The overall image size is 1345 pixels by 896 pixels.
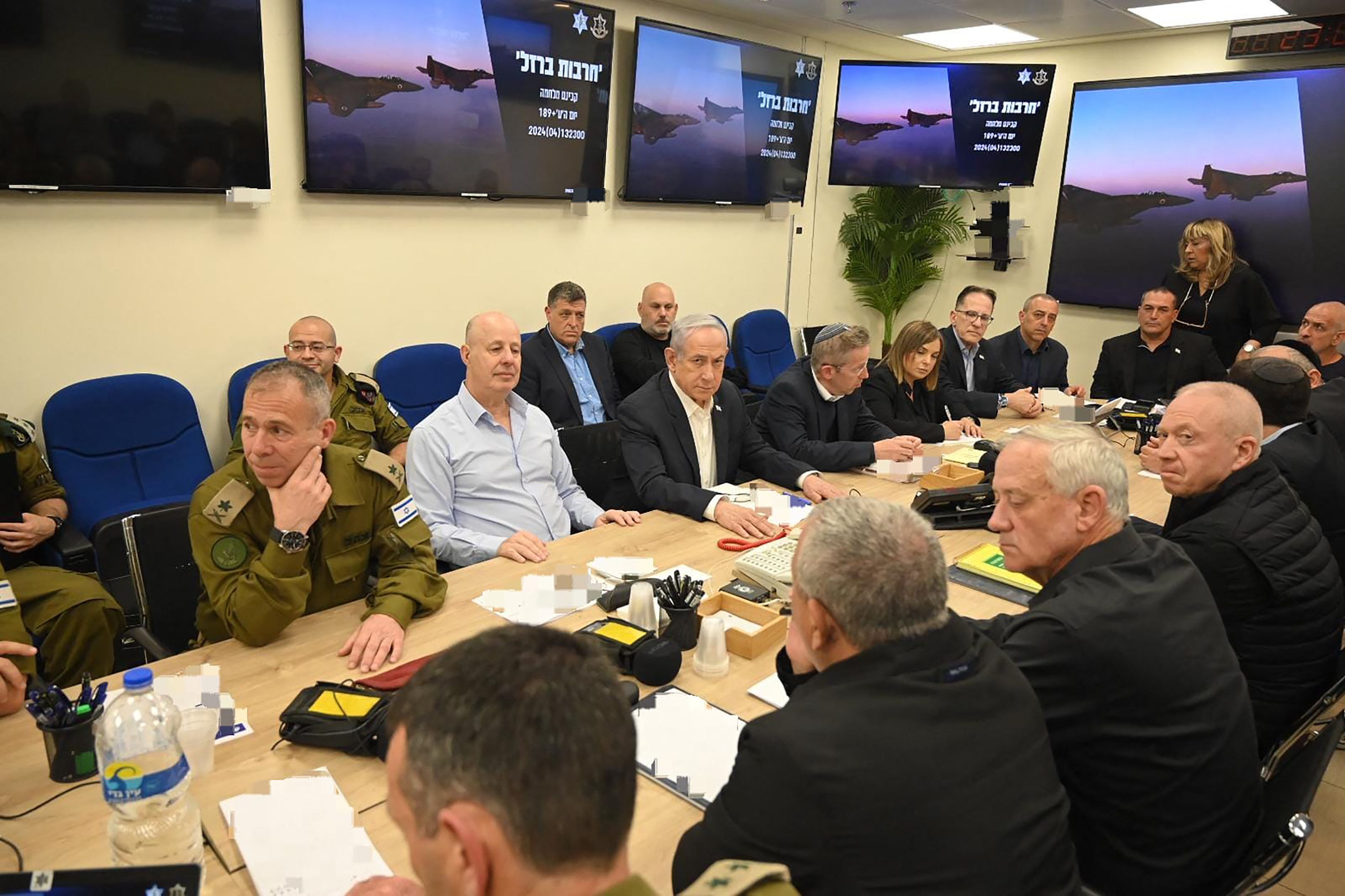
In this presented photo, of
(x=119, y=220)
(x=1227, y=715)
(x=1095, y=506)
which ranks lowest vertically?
(x=1227, y=715)

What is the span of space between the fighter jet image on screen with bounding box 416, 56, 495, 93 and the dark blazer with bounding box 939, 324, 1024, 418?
2.95 m

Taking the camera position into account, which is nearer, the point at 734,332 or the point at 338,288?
the point at 338,288

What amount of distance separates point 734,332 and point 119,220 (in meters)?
4.07

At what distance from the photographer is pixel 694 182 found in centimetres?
622

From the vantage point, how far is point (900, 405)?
14.8 ft

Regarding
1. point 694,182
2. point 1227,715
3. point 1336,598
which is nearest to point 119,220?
point 694,182

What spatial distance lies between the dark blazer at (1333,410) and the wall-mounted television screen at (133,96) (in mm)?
4830

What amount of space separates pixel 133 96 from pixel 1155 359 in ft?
18.4

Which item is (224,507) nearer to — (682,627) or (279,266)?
(682,627)

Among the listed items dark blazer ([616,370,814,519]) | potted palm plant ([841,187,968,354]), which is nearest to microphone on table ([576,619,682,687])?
dark blazer ([616,370,814,519])

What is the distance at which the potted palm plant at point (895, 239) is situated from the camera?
7465 mm

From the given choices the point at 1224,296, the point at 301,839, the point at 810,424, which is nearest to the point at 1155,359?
the point at 1224,296

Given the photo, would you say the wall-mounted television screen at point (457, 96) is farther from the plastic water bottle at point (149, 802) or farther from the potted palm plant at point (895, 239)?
the plastic water bottle at point (149, 802)

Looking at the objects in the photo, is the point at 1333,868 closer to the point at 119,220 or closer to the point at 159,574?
the point at 159,574
